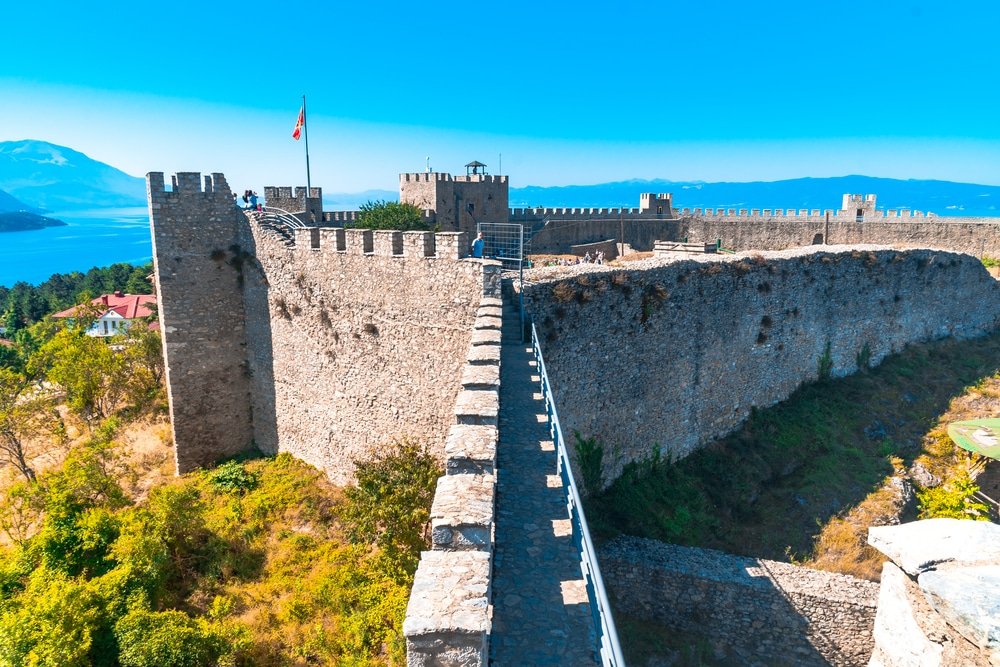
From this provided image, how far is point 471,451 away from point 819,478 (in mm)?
13813

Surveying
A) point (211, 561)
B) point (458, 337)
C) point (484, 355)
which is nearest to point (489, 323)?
point (484, 355)

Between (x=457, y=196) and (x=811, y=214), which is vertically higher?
(x=457, y=196)

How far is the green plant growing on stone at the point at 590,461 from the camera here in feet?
43.8

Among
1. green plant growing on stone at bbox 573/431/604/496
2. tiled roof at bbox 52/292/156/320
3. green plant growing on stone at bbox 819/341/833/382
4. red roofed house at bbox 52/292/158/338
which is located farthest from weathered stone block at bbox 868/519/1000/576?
tiled roof at bbox 52/292/156/320

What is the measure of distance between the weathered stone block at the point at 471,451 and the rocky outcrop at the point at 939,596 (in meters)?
3.35

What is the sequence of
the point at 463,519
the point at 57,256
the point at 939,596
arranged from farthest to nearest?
1. the point at 57,256
2. the point at 939,596
3. the point at 463,519

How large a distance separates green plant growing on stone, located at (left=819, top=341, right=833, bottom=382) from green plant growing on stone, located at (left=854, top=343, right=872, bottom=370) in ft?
4.87

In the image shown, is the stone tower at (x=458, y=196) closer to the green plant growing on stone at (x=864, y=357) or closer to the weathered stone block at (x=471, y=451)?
the green plant growing on stone at (x=864, y=357)

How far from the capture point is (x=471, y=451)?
5.52 meters

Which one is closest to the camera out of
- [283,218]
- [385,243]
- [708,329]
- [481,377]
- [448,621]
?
[448,621]

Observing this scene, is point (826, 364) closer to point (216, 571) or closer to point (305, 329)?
point (305, 329)

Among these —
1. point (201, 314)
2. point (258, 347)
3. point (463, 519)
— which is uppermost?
point (463, 519)

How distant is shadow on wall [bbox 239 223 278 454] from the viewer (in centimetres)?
1691

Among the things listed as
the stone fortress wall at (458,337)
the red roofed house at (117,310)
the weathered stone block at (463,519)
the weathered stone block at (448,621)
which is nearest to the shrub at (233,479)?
the stone fortress wall at (458,337)
